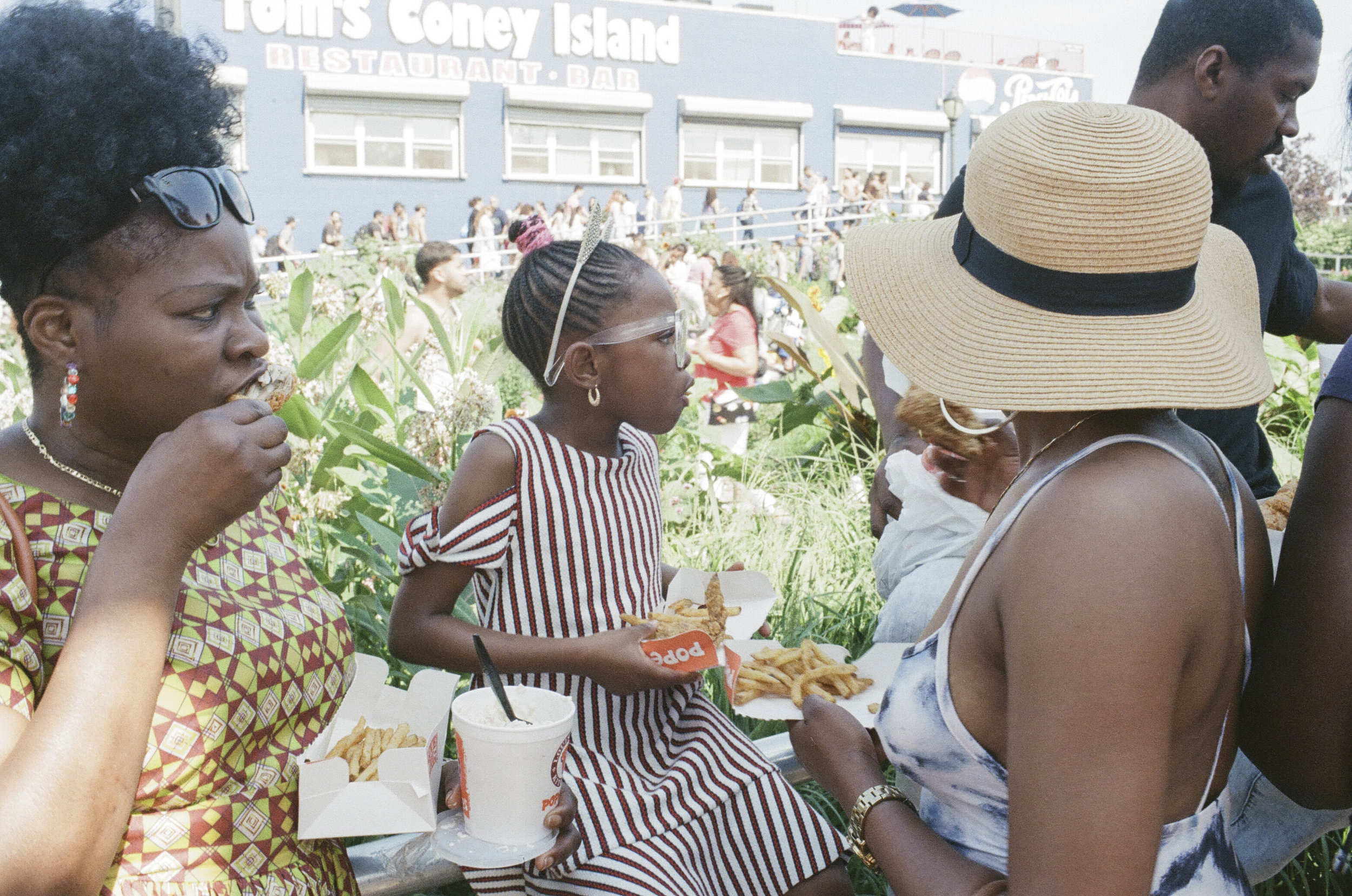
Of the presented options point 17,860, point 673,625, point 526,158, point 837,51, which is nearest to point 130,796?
point 17,860

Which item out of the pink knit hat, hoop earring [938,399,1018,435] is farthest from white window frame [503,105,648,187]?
hoop earring [938,399,1018,435]

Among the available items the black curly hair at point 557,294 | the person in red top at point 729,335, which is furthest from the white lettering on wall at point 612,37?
the black curly hair at point 557,294

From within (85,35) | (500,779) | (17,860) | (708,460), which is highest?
(85,35)

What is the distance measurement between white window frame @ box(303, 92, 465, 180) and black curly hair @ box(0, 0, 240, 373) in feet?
84.7

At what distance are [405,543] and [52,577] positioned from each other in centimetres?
77

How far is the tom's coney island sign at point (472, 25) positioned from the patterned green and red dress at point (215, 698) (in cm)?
2678

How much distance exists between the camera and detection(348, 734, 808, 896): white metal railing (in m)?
1.95

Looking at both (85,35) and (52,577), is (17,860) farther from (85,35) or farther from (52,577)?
(85,35)

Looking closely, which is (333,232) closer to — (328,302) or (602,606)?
(328,302)

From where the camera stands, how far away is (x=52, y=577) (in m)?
1.38

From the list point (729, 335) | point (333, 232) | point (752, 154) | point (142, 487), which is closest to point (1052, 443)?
point (142, 487)

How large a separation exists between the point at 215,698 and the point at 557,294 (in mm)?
1199

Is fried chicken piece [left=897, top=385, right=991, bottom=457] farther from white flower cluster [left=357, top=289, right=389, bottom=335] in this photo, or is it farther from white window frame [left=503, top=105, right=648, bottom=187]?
white window frame [left=503, top=105, right=648, bottom=187]

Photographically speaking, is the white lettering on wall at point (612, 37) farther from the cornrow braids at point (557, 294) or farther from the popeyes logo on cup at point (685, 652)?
the popeyes logo on cup at point (685, 652)
